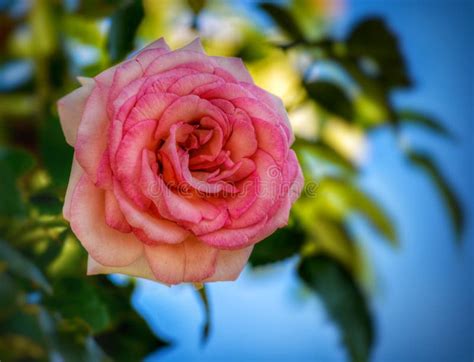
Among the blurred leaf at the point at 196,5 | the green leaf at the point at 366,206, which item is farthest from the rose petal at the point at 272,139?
the green leaf at the point at 366,206

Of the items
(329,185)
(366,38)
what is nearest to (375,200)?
(329,185)

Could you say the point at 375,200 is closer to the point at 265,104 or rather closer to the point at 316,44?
the point at 316,44

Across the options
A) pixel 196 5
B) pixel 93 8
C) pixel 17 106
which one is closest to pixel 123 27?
pixel 196 5

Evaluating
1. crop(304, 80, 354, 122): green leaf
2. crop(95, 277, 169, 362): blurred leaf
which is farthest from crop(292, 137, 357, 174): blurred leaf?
crop(95, 277, 169, 362): blurred leaf

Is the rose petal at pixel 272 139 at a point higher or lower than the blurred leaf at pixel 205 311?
higher

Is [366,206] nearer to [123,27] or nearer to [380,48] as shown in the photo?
[380,48]

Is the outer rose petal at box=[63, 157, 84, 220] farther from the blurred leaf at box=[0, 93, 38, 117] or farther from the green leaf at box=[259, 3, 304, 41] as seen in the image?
the blurred leaf at box=[0, 93, 38, 117]

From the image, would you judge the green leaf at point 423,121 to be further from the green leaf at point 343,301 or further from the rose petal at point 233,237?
the rose petal at point 233,237
